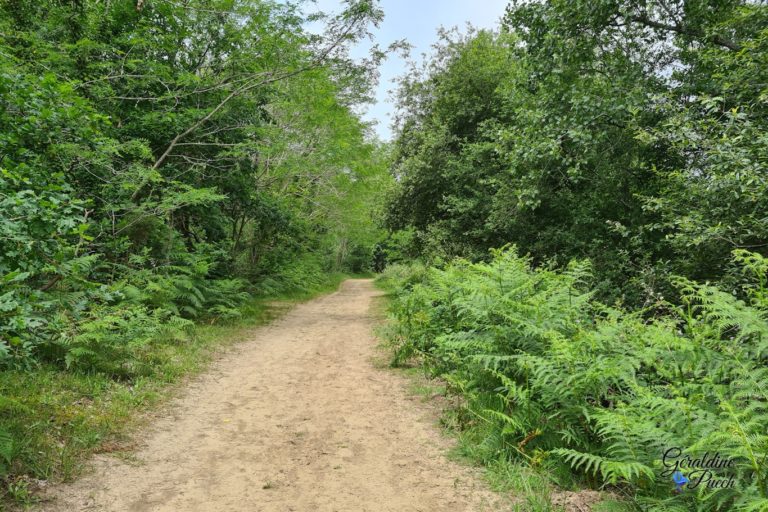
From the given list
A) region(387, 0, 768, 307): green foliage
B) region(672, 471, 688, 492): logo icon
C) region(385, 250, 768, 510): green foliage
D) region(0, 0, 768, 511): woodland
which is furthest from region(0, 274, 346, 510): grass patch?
region(387, 0, 768, 307): green foliage

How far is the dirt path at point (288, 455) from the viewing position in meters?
3.45

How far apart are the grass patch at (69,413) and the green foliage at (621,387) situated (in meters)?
3.72

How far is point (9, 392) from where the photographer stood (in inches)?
173

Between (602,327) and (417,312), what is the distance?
3.79 m

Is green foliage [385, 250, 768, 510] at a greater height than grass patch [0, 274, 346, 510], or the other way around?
green foliage [385, 250, 768, 510]

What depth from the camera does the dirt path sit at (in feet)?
11.3

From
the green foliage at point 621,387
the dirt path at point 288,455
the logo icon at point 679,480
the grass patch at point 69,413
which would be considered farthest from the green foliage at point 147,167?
the logo icon at point 679,480

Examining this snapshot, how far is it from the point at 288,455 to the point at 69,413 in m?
2.29

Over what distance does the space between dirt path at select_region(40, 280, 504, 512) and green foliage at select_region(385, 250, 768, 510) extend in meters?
0.71

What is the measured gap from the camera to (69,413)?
4.36 m

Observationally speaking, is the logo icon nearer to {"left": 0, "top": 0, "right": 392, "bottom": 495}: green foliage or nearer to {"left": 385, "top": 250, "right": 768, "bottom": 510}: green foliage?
{"left": 385, "top": 250, "right": 768, "bottom": 510}: green foliage

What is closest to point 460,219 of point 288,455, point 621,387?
point 621,387

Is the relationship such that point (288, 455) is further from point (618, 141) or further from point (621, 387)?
point (618, 141)

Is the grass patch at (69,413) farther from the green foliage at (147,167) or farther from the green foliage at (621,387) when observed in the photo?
the green foliage at (621,387)
